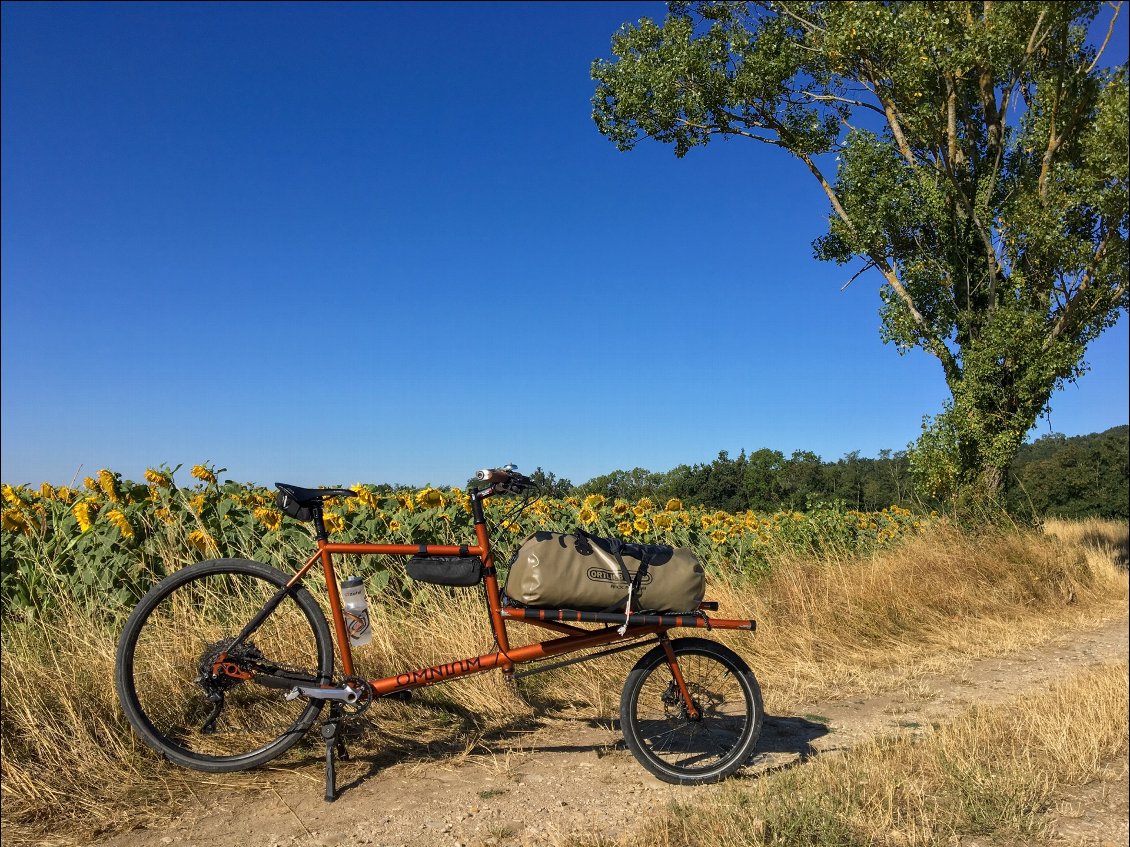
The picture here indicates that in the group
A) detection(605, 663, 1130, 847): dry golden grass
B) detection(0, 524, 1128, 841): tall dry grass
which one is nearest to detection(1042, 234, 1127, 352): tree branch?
detection(0, 524, 1128, 841): tall dry grass

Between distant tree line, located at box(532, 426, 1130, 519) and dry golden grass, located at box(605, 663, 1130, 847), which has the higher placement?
distant tree line, located at box(532, 426, 1130, 519)

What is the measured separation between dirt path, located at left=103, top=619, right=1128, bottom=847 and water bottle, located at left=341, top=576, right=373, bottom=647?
1.85 feet

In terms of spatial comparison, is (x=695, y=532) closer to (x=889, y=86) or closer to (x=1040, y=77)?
(x=889, y=86)

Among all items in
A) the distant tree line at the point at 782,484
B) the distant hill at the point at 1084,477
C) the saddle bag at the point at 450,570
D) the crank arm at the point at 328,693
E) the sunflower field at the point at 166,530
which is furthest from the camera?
the distant hill at the point at 1084,477

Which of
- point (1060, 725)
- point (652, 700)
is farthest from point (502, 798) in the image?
point (1060, 725)

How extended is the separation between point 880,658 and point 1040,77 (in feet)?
38.9

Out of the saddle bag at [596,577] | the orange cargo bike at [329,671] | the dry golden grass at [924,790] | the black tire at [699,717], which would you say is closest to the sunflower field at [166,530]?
the saddle bag at [596,577]

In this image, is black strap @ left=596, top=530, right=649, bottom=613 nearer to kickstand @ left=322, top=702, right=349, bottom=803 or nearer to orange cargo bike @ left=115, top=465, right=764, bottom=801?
orange cargo bike @ left=115, top=465, right=764, bottom=801

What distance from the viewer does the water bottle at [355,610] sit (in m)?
3.37

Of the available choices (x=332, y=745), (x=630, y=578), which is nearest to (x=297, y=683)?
(x=332, y=745)

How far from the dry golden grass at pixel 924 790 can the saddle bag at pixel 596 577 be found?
829 millimetres

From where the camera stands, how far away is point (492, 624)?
3.34 metres

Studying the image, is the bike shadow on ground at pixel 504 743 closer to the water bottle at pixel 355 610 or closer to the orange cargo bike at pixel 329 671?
the orange cargo bike at pixel 329 671

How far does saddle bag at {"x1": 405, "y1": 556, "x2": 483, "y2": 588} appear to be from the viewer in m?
3.30
